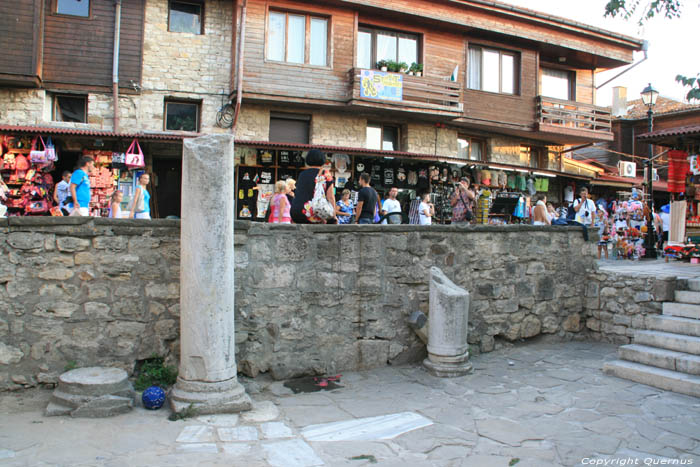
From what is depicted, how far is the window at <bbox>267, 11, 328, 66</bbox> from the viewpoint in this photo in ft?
46.7

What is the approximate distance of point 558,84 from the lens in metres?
19.3

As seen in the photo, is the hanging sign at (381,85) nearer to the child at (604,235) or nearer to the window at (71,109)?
the child at (604,235)

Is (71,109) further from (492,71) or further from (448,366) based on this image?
(492,71)

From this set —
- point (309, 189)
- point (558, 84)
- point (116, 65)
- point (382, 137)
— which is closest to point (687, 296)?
point (309, 189)

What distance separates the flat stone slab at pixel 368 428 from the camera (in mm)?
4070

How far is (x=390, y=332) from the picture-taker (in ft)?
19.7

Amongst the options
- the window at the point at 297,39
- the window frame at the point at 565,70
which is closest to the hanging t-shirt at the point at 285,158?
the window at the point at 297,39

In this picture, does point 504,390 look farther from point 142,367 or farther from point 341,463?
point 142,367

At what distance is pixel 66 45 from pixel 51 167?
3.27m

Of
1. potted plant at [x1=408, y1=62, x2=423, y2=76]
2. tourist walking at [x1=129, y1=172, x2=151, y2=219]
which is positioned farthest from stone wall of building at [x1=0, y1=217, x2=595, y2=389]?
potted plant at [x1=408, y1=62, x2=423, y2=76]

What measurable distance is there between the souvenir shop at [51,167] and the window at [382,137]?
659 cm

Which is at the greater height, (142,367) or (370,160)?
(370,160)

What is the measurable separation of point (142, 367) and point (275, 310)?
1.39 meters

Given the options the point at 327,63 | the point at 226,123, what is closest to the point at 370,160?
the point at 327,63
